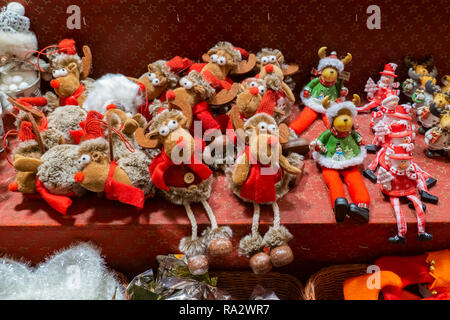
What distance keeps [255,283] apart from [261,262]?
0.26m

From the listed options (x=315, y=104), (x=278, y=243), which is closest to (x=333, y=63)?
(x=315, y=104)

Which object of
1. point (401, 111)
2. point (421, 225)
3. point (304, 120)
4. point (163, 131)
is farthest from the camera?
point (304, 120)

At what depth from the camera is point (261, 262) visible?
1.17 metres

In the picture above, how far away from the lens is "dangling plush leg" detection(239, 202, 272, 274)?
1171 millimetres

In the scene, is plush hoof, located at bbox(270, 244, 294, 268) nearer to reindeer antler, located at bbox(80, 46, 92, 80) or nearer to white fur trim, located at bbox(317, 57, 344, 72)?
white fur trim, located at bbox(317, 57, 344, 72)

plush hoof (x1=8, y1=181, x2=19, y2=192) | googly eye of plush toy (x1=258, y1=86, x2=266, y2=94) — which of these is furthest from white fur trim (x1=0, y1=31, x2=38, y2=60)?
googly eye of plush toy (x1=258, y1=86, x2=266, y2=94)

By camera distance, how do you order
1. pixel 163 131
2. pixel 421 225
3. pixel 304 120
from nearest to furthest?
pixel 163 131 < pixel 421 225 < pixel 304 120


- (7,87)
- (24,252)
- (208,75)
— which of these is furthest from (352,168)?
(7,87)

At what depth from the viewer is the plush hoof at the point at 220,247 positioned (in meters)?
1.15

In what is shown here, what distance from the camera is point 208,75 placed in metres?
1.40

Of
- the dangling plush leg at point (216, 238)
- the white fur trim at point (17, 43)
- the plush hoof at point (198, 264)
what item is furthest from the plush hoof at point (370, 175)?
the white fur trim at point (17, 43)

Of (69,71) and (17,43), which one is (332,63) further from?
(17,43)

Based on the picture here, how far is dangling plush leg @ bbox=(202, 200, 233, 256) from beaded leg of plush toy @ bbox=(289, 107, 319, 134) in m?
0.54
